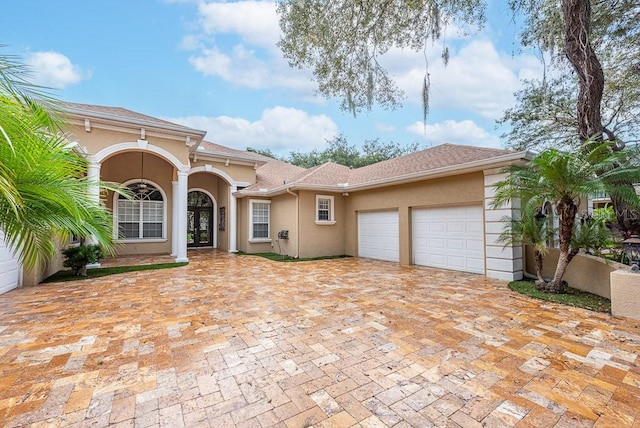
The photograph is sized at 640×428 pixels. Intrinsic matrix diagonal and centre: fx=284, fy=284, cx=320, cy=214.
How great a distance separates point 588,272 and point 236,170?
39.3ft

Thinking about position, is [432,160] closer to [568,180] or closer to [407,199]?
[407,199]

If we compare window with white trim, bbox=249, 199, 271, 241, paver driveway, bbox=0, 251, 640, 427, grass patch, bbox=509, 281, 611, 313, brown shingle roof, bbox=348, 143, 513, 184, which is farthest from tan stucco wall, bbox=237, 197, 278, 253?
grass patch, bbox=509, 281, 611, 313

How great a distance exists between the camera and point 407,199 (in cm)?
909

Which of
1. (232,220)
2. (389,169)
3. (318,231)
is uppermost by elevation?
(389,169)

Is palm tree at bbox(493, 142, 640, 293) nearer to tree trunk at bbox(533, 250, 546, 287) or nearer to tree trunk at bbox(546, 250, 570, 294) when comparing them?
tree trunk at bbox(546, 250, 570, 294)

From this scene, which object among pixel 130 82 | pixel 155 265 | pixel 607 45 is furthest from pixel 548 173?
pixel 130 82

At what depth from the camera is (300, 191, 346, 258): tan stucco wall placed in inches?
419

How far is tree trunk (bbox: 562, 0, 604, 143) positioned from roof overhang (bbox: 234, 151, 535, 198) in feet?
3.65

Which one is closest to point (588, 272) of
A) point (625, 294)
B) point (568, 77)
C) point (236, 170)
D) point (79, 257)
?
point (625, 294)

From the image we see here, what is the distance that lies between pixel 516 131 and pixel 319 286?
495 inches

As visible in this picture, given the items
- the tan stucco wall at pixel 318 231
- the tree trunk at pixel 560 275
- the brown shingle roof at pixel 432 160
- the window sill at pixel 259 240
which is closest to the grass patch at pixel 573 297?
the tree trunk at pixel 560 275

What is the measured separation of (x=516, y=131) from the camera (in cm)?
1309

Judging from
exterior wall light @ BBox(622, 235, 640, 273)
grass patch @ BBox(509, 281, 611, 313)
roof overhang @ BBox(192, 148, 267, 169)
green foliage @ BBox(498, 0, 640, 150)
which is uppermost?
green foliage @ BBox(498, 0, 640, 150)

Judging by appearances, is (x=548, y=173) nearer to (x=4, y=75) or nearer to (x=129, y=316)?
(x=4, y=75)
